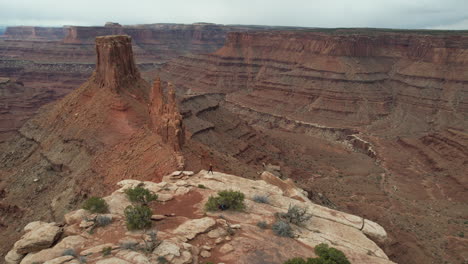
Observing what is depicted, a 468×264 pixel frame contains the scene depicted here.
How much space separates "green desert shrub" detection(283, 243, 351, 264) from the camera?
577 inches

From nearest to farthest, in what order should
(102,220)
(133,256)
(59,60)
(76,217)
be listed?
(133,256)
(102,220)
(76,217)
(59,60)

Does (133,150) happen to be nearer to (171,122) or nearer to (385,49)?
(171,122)

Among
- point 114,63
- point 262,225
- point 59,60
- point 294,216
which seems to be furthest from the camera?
point 59,60

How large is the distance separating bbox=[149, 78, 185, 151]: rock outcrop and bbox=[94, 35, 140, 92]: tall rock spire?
910 centimetres

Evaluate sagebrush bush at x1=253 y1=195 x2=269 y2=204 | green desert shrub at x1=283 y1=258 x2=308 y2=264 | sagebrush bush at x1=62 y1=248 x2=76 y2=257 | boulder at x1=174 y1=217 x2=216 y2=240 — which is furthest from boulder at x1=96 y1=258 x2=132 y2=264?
sagebrush bush at x1=253 y1=195 x2=269 y2=204

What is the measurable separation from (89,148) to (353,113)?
236ft

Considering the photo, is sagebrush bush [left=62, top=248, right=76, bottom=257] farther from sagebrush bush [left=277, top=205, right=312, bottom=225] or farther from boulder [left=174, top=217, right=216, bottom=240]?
sagebrush bush [left=277, top=205, right=312, bottom=225]

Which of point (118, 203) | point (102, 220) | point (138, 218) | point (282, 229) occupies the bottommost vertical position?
point (118, 203)

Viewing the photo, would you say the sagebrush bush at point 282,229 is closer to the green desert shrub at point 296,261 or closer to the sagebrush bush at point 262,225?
the sagebrush bush at point 262,225

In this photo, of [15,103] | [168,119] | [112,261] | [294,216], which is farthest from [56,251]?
[15,103]

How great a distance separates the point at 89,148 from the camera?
36062mm

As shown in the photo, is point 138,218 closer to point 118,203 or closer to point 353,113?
point 118,203

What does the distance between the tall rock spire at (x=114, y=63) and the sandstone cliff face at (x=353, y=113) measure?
1308 centimetres

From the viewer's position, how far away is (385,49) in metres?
115
